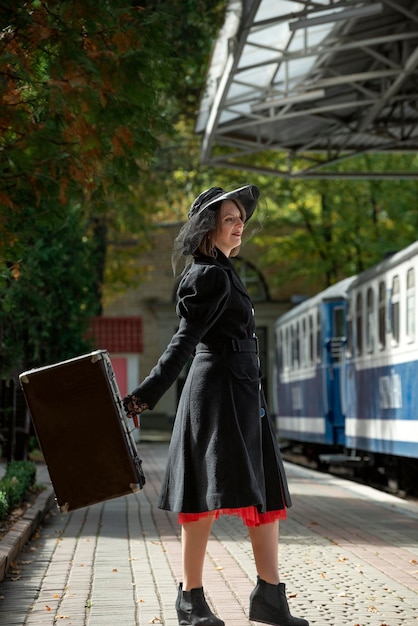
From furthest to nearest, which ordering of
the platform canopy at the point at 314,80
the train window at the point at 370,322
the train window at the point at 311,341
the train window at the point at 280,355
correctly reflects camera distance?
1. the train window at the point at 280,355
2. the train window at the point at 311,341
3. the train window at the point at 370,322
4. the platform canopy at the point at 314,80

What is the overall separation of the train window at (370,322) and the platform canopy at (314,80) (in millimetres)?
2591

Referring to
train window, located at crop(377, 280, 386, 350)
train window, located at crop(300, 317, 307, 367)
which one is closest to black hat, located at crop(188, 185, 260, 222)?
train window, located at crop(377, 280, 386, 350)

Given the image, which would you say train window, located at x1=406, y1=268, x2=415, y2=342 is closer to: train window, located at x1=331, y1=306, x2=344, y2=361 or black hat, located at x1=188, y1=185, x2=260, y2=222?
train window, located at x1=331, y1=306, x2=344, y2=361

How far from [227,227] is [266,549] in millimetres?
1419

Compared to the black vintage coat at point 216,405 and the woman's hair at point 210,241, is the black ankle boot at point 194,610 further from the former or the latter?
the woman's hair at point 210,241

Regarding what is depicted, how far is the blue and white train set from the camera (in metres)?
16.9

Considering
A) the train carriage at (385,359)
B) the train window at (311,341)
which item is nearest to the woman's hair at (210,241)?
the train carriage at (385,359)

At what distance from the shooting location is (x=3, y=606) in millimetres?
7535

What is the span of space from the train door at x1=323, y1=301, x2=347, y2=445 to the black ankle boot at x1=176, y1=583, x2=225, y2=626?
17.8 meters

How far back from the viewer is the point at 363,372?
2067 cm

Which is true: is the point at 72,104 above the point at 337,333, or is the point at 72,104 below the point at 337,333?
below

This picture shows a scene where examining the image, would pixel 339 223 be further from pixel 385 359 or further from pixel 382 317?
pixel 385 359

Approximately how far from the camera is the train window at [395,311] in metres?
17.5

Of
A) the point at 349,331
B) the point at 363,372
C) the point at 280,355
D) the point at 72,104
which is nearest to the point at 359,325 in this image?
the point at 363,372
